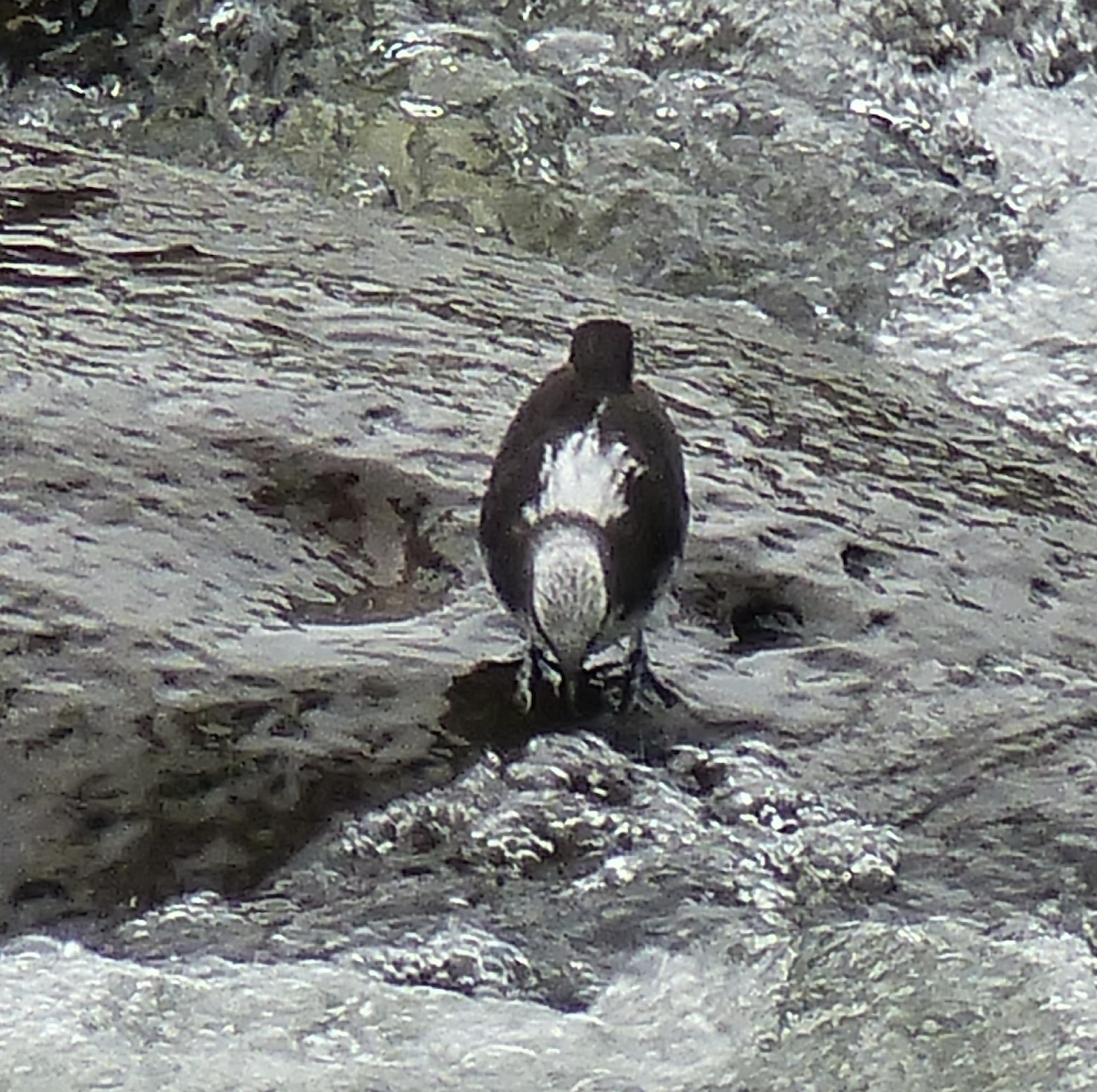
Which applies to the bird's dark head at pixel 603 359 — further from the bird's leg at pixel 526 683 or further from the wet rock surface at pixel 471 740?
the bird's leg at pixel 526 683

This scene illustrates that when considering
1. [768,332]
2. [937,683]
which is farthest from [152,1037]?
[768,332]

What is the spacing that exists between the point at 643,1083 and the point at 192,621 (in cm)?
121

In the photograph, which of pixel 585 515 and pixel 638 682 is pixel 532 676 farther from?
pixel 585 515

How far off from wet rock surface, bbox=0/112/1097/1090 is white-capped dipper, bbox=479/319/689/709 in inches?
6.7

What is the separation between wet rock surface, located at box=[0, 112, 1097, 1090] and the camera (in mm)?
3596

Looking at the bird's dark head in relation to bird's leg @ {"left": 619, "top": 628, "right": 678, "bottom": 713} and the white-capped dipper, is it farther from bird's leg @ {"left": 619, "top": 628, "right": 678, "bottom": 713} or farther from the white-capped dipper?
bird's leg @ {"left": 619, "top": 628, "right": 678, "bottom": 713}

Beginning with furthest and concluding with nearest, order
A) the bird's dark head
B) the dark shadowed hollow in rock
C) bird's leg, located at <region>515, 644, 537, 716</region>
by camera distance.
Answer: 1. the bird's dark head
2. bird's leg, located at <region>515, 644, 537, 716</region>
3. the dark shadowed hollow in rock

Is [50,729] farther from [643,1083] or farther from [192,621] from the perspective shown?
[643,1083]

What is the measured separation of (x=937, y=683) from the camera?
4305mm

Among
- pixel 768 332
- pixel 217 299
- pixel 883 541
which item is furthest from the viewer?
pixel 768 332

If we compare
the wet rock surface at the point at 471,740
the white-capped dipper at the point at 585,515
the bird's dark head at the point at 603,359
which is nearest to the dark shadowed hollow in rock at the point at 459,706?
the wet rock surface at the point at 471,740

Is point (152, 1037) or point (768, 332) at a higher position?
Result: point (768, 332)

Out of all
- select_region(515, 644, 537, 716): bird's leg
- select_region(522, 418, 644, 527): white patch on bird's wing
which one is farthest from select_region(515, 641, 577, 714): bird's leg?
select_region(522, 418, 644, 527): white patch on bird's wing

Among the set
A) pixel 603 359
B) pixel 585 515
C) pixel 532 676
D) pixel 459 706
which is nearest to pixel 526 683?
pixel 532 676
